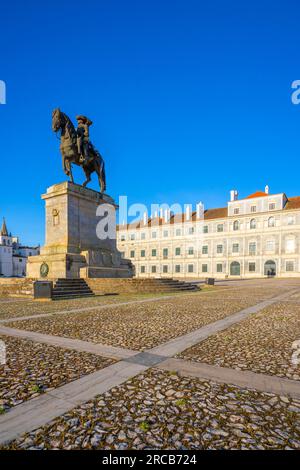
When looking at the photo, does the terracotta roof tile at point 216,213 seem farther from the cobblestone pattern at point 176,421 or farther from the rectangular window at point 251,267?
the cobblestone pattern at point 176,421

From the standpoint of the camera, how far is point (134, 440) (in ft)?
7.59

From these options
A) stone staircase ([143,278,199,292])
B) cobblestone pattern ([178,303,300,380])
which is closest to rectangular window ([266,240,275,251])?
stone staircase ([143,278,199,292])

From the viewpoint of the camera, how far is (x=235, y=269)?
5022 centimetres

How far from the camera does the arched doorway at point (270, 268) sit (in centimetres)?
4609

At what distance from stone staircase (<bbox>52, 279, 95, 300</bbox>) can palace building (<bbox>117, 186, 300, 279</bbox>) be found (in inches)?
1522

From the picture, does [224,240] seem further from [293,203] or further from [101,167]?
[101,167]

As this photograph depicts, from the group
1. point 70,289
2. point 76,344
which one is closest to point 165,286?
point 70,289

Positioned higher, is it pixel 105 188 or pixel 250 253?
pixel 105 188

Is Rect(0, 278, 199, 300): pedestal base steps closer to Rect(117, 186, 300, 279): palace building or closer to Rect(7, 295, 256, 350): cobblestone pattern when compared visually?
Rect(7, 295, 256, 350): cobblestone pattern

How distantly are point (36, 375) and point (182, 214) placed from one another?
56.6 meters

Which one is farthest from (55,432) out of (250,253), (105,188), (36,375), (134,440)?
(250,253)

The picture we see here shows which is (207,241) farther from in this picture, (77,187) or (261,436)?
(261,436)

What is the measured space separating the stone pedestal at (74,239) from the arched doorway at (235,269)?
34244 millimetres

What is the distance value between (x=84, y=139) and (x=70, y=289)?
1169 cm
